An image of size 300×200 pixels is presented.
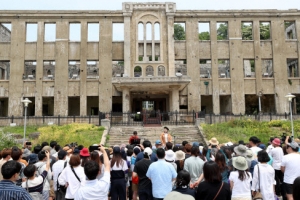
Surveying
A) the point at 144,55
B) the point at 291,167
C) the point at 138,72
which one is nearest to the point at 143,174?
the point at 291,167

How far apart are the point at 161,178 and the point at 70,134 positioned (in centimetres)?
1474

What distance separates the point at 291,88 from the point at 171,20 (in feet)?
48.0

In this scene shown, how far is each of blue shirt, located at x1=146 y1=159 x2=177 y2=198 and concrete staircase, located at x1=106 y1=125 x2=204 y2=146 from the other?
12.7 meters

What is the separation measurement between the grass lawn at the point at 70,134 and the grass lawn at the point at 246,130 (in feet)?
25.9

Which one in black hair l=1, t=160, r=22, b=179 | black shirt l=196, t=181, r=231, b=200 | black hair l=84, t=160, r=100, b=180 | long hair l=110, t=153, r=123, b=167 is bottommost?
black shirt l=196, t=181, r=231, b=200

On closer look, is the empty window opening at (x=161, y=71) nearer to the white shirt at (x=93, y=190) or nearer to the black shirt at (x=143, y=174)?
the black shirt at (x=143, y=174)

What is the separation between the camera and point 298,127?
21094 millimetres

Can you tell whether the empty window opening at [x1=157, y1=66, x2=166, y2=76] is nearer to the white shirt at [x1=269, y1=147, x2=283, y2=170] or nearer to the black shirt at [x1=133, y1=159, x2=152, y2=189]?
the white shirt at [x1=269, y1=147, x2=283, y2=170]

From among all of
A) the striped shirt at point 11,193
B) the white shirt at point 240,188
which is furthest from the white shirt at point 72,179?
the white shirt at point 240,188

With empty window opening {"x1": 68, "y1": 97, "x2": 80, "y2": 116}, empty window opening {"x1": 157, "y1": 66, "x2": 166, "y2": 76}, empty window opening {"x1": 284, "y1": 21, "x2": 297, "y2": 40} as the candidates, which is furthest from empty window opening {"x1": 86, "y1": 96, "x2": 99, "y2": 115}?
empty window opening {"x1": 284, "y1": 21, "x2": 297, "y2": 40}

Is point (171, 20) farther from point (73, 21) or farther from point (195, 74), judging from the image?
point (73, 21)

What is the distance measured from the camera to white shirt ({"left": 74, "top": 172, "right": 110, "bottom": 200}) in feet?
13.2

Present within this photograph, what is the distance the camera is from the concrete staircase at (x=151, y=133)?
18.7 m

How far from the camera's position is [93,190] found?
4023 millimetres
